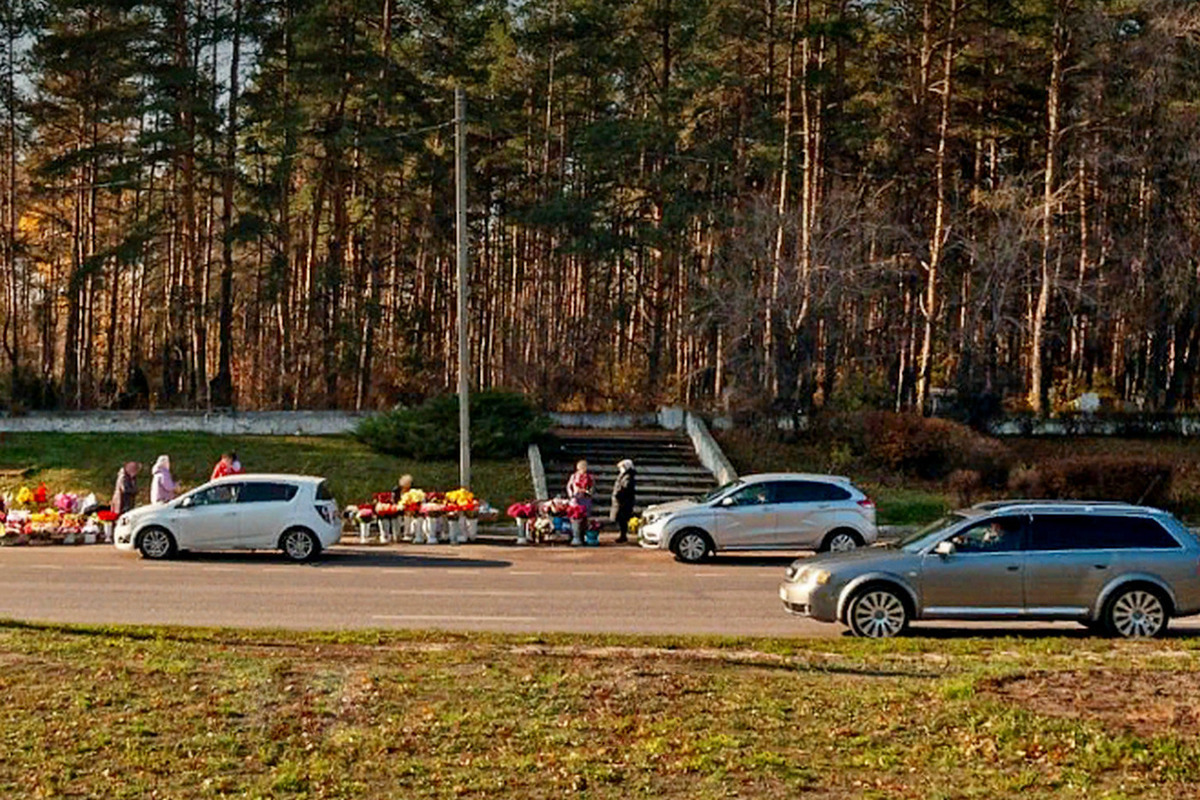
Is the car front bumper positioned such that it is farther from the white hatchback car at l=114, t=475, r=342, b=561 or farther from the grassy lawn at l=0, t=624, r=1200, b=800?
the white hatchback car at l=114, t=475, r=342, b=561

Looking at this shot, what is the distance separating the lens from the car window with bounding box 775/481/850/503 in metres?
24.7

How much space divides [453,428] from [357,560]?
10.3 m

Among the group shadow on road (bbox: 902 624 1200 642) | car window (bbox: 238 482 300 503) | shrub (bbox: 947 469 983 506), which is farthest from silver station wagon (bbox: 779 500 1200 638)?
shrub (bbox: 947 469 983 506)

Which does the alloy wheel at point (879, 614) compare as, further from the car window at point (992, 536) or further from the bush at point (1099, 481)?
the bush at point (1099, 481)

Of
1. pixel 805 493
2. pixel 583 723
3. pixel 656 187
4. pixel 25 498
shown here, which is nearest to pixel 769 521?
pixel 805 493

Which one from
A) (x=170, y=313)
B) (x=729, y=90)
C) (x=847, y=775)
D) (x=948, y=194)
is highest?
(x=729, y=90)

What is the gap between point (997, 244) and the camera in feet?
129

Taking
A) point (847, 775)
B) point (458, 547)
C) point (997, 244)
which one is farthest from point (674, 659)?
point (997, 244)

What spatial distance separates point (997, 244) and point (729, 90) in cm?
1171

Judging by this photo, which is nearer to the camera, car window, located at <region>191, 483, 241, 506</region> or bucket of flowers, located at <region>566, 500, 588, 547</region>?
car window, located at <region>191, 483, 241, 506</region>

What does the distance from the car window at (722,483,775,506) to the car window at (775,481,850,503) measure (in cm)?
13

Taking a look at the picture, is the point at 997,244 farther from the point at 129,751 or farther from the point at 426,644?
the point at 129,751

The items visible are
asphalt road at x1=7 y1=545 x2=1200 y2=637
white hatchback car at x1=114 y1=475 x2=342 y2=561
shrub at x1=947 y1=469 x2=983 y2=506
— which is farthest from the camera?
shrub at x1=947 y1=469 x2=983 y2=506

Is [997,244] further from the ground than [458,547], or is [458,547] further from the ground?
[997,244]
